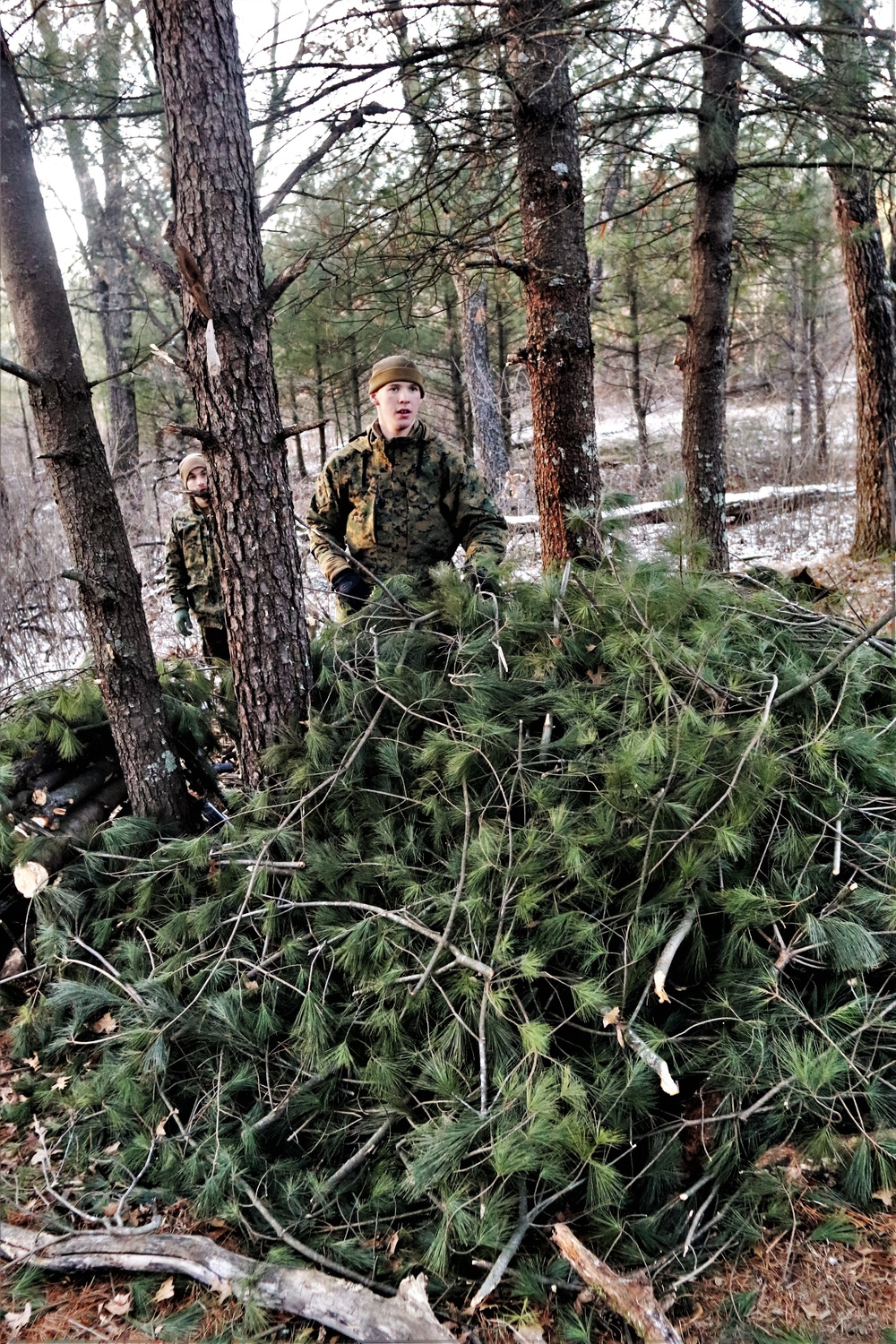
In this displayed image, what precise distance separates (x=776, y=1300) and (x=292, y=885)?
1.81 m

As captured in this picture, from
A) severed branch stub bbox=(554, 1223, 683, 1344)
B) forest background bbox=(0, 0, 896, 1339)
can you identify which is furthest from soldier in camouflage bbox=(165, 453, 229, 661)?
severed branch stub bbox=(554, 1223, 683, 1344)

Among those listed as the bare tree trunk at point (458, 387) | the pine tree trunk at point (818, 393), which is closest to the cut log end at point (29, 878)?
the pine tree trunk at point (818, 393)

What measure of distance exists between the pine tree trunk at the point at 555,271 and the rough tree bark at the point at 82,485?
1.98 metres

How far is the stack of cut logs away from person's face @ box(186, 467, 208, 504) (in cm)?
178

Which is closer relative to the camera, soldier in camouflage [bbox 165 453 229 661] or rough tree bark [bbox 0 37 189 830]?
rough tree bark [bbox 0 37 189 830]

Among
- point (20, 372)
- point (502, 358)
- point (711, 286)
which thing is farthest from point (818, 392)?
point (20, 372)

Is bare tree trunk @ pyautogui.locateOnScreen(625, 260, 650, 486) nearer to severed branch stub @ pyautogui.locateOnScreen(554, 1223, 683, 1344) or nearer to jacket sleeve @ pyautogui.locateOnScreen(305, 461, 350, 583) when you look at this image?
jacket sleeve @ pyautogui.locateOnScreen(305, 461, 350, 583)

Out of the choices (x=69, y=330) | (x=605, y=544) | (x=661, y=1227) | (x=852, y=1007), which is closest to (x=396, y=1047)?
(x=661, y=1227)

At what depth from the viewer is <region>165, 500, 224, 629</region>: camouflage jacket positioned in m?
5.22

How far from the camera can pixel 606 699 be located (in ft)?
9.74

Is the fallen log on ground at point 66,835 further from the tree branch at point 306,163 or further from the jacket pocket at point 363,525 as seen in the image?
the tree branch at point 306,163

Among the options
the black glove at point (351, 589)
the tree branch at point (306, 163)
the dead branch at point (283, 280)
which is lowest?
the black glove at point (351, 589)

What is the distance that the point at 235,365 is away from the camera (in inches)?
121

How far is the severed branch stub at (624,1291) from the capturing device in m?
1.81
